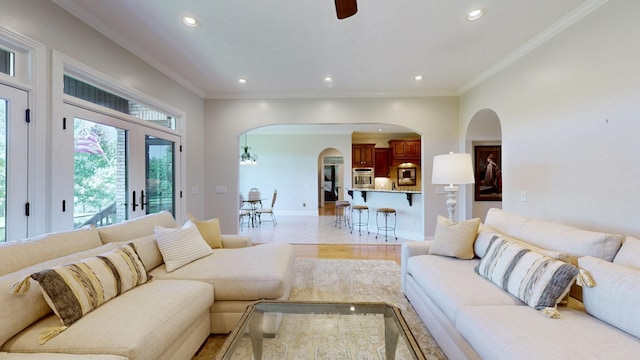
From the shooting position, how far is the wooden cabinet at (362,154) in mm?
8562

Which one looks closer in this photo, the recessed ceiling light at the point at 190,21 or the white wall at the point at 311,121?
the recessed ceiling light at the point at 190,21

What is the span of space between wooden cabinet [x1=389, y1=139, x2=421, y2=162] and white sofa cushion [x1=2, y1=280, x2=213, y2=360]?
7.97 meters

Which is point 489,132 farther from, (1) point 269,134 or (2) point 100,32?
(1) point 269,134

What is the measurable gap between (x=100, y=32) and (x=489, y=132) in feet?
19.0

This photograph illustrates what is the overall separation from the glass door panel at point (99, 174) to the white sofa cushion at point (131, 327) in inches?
62.7

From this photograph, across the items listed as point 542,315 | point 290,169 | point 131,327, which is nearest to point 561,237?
point 542,315

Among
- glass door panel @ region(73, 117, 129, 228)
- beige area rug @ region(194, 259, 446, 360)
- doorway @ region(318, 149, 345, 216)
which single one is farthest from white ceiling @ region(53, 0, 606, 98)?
doorway @ region(318, 149, 345, 216)

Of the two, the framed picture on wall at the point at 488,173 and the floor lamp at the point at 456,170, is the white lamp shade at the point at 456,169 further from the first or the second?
the framed picture on wall at the point at 488,173

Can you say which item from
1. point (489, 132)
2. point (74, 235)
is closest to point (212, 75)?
point (74, 235)

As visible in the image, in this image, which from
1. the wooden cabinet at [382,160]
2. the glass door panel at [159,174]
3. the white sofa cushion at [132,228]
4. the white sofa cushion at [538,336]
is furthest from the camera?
the wooden cabinet at [382,160]

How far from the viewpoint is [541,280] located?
148 cm

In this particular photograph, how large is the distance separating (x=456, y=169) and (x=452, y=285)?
151 cm

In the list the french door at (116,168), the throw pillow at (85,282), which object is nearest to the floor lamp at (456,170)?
the throw pillow at (85,282)

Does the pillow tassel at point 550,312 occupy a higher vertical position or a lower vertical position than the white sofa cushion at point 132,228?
lower
